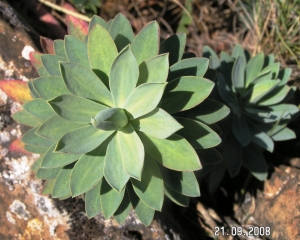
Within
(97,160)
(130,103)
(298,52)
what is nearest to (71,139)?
(97,160)

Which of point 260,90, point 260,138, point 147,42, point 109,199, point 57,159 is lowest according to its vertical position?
point 260,138

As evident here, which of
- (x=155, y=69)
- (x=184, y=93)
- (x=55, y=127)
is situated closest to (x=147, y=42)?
(x=155, y=69)

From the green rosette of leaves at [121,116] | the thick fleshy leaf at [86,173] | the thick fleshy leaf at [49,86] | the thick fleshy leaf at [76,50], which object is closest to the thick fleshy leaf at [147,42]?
the green rosette of leaves at [121,116]

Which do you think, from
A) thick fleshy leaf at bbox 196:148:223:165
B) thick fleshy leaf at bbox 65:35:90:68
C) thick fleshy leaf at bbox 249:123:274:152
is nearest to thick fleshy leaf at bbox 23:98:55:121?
thick fleshy leaf at bbox 65:35:90:68

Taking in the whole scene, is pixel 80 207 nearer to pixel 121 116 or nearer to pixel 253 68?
pixel 121 116

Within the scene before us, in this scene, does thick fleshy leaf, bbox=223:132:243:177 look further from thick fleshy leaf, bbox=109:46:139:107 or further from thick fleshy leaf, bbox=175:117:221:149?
thick fleshy leaf, bbox=109:46:139:107
